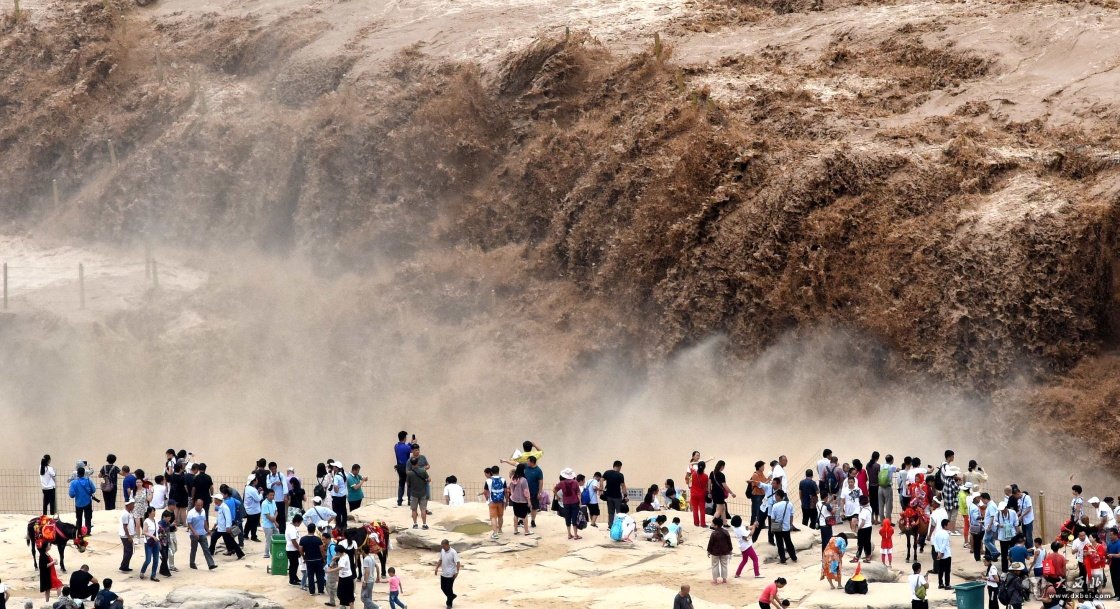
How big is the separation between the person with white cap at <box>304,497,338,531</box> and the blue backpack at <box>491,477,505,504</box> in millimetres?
2786

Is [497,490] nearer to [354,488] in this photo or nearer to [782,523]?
[354,488]

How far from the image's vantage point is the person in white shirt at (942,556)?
2617 centimetres

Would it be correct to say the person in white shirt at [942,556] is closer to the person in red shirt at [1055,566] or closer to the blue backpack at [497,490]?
the person in red shirt at [1055,566]

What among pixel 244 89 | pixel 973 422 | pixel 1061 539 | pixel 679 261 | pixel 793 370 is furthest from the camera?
pixel 244 89

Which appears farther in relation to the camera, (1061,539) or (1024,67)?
(1024,67)

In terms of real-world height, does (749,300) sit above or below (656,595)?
above

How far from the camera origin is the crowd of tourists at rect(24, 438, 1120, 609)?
Answer: 2609cm

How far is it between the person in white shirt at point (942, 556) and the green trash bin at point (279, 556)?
1066cm

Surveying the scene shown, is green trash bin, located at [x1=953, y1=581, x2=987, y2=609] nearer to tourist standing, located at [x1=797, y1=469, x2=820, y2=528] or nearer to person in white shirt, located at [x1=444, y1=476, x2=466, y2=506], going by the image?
tourist standing, located at [x1=797, y1=469, x2=820, y2=528]

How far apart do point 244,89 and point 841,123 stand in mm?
20496

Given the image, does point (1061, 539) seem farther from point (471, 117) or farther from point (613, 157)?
point (471, 117)

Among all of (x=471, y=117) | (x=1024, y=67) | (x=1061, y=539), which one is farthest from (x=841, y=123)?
(x=1061, y=539)

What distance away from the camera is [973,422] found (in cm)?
3634

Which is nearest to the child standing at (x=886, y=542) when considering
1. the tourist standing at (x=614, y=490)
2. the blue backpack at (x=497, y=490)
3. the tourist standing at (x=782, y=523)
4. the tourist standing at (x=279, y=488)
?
the tourist standing at (x=782, y=523)
